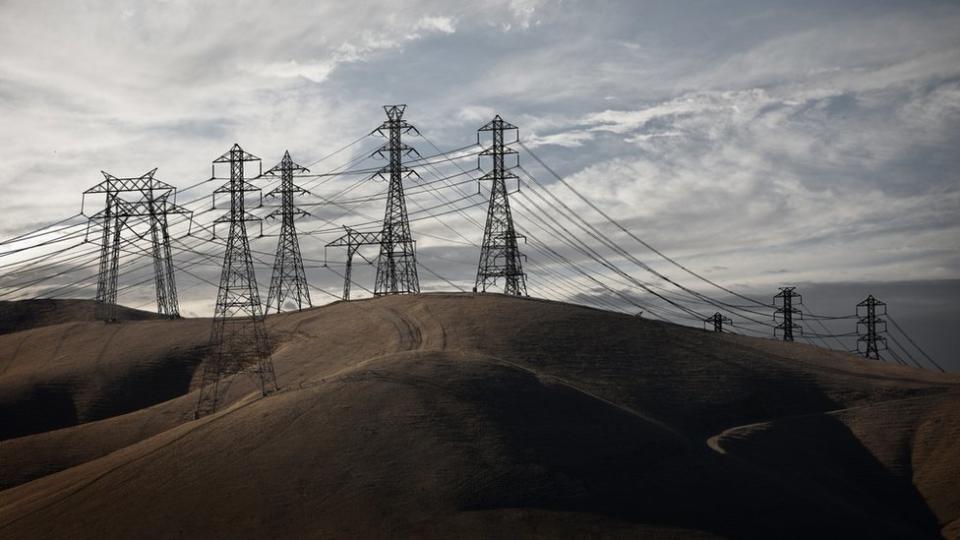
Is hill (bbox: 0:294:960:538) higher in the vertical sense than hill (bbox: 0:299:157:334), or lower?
lower

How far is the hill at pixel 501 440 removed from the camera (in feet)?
144

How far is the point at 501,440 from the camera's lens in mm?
49250

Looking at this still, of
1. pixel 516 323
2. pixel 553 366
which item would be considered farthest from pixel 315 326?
pixel 553 366

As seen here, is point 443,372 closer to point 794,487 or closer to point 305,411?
point 305,411

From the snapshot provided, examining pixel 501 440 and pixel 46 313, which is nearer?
pixel 501 440

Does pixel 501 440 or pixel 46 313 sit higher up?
pixel 46 313

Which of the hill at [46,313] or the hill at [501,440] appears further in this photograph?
the hill at [46,313]

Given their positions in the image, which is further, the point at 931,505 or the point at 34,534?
the point at 931,505

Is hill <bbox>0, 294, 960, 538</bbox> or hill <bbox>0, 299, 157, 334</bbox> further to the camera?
hill <bbox>0, 299, 157, 334</bbox>

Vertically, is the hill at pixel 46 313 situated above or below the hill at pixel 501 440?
above

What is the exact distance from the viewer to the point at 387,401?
5306 centimetres

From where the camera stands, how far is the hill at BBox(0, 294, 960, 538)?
43938 millimetres

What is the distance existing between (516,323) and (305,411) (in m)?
27.2

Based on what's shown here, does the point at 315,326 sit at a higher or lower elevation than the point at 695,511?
higher
